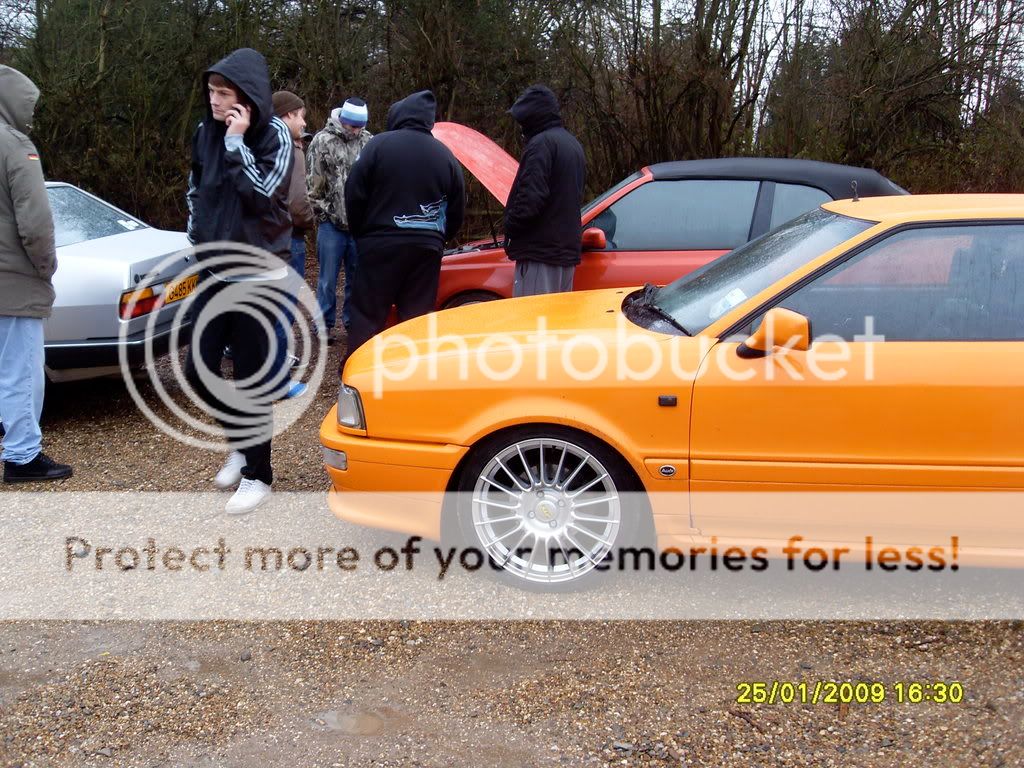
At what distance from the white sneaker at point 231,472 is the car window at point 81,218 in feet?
6.86

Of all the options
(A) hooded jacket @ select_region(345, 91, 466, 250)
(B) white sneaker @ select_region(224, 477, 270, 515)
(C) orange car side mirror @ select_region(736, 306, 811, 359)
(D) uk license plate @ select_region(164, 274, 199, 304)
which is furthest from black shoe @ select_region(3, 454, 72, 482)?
(C) orange car side mirror @ select_region(736, 306, 811, 359)

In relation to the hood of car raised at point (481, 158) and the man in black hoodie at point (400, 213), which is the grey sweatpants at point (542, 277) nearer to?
the hood of car raised at point (481, 158)

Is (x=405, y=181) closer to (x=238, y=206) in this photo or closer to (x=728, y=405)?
(x=238, y=206)

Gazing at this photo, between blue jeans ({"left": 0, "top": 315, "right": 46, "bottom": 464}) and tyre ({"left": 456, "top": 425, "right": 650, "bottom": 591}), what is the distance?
267 cm

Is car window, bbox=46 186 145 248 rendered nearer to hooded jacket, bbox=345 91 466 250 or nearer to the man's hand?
hooded jacket, bbox=345 91 466 250

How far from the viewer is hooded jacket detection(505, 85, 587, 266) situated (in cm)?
584

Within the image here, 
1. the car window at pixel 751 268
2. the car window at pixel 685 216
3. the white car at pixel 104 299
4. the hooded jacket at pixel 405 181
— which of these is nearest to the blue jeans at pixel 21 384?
the white car at pixel 104 299

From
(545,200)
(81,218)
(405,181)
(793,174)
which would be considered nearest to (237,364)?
(405,181)

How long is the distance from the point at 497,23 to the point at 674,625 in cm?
992

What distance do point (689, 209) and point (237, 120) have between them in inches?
118

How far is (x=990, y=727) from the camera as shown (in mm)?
2922

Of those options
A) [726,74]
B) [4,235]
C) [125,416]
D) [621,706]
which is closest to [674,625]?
[621,706]

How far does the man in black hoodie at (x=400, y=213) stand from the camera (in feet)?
17.8

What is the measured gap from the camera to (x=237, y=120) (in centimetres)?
427
